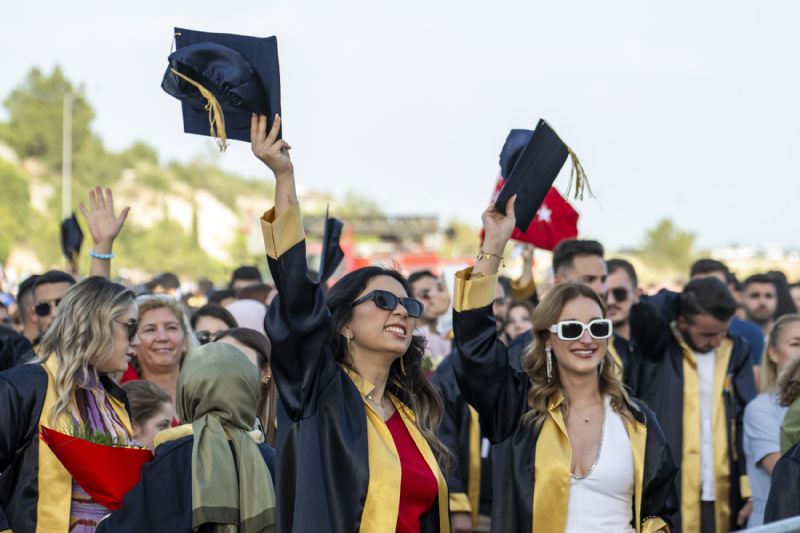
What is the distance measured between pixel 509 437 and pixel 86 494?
1696 mm

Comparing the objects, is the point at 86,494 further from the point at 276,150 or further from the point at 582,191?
the point at 582,191

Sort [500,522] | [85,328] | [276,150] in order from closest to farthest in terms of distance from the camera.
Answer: [276,150]
[500,522]
[85,328]

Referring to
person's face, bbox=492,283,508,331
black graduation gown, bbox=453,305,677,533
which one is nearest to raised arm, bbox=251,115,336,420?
black graduation gown, bbox=453,305,677,533

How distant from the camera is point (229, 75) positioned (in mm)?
4227

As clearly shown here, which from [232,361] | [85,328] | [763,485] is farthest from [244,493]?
[763,485]

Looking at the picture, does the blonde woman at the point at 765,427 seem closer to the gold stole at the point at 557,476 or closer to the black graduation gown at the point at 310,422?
the gold stole at the point at 557,476

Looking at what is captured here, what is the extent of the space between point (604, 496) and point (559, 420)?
1.12 ft

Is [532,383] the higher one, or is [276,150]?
[276,150]

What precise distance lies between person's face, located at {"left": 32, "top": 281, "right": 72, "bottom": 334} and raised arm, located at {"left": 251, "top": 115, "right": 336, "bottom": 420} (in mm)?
3831

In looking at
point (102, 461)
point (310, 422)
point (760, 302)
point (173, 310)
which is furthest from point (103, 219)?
point (760, 302)

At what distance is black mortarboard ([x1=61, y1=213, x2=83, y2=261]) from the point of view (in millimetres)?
9523

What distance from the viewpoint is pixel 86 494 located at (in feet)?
15.8

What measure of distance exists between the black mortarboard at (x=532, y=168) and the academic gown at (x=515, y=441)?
1.31ft

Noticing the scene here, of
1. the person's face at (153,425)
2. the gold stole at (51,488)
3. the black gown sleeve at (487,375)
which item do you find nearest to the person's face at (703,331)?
the black gown sleeve at (487,375)
